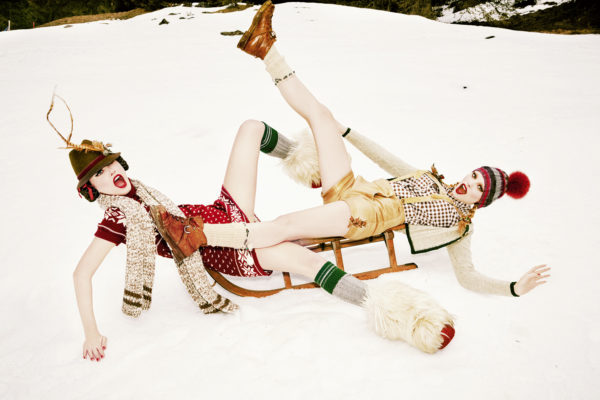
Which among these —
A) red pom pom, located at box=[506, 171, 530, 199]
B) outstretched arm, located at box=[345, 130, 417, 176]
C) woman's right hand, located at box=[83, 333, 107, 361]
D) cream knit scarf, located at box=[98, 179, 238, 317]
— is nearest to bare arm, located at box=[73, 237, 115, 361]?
woman's right hand, located at box=[83, 333, 107, 361]

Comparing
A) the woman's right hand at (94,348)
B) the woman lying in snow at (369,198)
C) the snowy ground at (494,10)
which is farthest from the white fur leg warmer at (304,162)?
the snowy ground at (494,10)

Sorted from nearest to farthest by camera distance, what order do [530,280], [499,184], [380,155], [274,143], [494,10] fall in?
[530,280], [499,184], [274,143], [380,155], [494,10]

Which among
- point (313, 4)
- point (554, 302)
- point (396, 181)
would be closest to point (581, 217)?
point (554, 302)

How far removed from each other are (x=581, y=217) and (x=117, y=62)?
5.68 metres

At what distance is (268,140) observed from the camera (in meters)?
1.91

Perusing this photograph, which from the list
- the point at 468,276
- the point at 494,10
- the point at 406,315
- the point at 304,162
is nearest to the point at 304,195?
the point at 304,162

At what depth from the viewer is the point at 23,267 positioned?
6.98ft

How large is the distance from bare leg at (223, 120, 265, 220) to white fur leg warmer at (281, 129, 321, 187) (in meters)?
0.26

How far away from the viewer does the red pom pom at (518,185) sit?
5.74 ft

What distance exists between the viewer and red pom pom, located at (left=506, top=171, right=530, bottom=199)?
1750 mm

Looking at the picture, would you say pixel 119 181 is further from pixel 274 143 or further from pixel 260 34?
pixel 260 34

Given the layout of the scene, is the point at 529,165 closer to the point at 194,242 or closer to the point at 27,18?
the point at 194,242

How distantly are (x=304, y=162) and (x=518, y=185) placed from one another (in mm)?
1099

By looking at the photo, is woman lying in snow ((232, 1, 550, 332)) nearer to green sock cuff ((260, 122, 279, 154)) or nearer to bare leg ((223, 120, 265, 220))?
green sock cuff ((260, 122, 279, 154))
